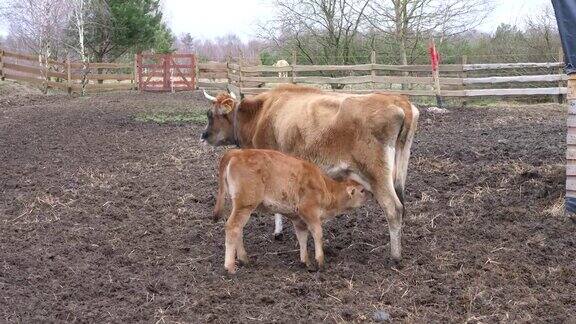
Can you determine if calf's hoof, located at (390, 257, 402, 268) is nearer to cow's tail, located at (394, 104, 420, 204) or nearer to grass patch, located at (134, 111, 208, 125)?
cow's tail, located at (394, 104, 420, 204)

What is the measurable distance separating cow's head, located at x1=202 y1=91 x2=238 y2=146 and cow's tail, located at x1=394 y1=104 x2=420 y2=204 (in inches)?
92.0

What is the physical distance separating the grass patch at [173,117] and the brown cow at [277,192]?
34.5 ft

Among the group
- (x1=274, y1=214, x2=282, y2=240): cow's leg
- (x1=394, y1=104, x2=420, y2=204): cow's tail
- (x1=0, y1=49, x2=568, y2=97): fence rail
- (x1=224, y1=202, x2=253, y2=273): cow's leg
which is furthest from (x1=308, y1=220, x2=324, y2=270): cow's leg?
(x1=0, y1=49, x2=568, y2=97): fence rail

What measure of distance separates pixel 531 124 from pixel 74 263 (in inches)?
434

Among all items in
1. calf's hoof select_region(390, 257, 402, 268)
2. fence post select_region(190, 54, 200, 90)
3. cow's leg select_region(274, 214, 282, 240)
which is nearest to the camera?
calf's hoof select_region(390, 257, 402, 268)

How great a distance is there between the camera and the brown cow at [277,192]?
5.85 meters

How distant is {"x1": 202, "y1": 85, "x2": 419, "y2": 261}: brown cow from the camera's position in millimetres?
6082

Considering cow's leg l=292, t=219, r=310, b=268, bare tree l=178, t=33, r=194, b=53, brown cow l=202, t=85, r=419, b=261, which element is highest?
bare tree l=178, t=33, r=194, b=53

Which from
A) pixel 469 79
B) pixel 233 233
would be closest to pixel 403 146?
pixel 233 233

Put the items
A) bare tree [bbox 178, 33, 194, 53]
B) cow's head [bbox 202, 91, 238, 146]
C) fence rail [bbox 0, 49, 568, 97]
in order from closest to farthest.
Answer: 1. cow's head [bbox 202, 91, 238, 146]
2. fence rail [bbox 0, 49, 568, 97]
3. bare tree [bbox 178, 33, 194, 53]

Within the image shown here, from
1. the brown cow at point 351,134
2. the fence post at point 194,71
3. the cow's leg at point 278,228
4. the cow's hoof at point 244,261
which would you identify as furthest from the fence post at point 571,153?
the fence post at point 194,71

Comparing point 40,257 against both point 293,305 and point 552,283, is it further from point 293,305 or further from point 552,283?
point 552,283

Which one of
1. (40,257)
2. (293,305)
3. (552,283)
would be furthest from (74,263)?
(552,283)

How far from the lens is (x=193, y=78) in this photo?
31516 millimetres
